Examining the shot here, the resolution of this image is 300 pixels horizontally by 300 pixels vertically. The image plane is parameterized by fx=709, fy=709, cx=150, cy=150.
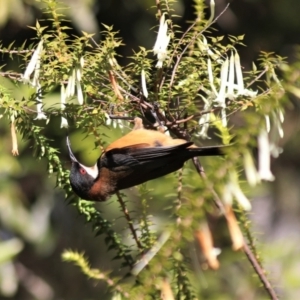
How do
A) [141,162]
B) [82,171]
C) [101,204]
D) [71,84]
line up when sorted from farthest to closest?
[101,204] < [82,171] < [141,162] < [71,84]

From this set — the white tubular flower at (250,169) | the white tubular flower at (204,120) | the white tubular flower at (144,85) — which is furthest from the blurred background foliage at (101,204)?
the white tubular flower at (250,169)

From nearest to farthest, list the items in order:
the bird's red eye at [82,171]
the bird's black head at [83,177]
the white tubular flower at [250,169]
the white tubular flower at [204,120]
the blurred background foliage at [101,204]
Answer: the white tubular flower at [250,169] < the white tubular flower at [204,120] < the bird's black head at [83,177] < the bird's red eye at [82,171] < the blurred background foliage at [101,204]

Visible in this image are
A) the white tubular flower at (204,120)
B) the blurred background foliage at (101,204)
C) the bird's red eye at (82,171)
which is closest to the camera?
the white tubular flower at (204,120)

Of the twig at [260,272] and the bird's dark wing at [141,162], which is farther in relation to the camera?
the bird's dark wing at [141,162]

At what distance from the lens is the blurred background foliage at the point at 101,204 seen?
299 centimetres

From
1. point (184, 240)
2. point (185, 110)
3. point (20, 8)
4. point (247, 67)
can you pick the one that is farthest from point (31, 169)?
point (184, 240)

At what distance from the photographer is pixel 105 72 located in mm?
1185

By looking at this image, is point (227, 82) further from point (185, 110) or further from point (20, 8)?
point (20, 8)

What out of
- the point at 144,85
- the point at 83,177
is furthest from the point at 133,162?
the point at 144,85

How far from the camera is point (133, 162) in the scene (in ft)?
6.02

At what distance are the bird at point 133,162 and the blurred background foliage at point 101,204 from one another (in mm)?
729

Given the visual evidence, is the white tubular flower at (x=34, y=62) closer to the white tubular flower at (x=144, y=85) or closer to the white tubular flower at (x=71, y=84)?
the white tubular flower at (x=71, y=84)

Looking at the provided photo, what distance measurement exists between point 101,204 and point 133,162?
140cm

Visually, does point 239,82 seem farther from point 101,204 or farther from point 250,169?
point 101,204
